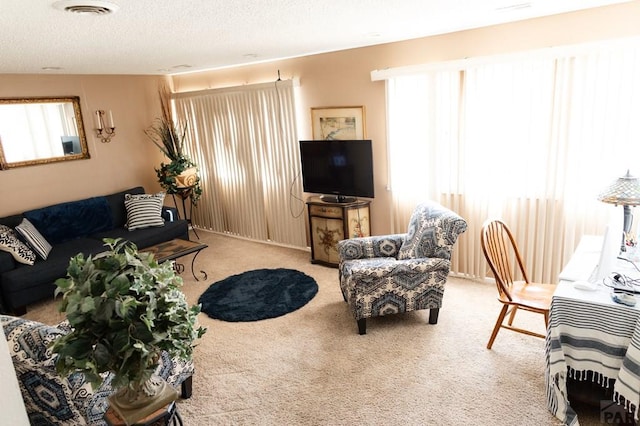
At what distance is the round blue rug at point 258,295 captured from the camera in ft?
12.4

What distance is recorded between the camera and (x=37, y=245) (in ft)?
14.1

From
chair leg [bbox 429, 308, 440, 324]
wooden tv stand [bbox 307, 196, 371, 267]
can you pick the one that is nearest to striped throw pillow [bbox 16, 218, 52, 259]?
wooden tv stand [bbox 307, 196, 371, 267]

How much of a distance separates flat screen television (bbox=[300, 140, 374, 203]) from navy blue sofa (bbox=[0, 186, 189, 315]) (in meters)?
1.88

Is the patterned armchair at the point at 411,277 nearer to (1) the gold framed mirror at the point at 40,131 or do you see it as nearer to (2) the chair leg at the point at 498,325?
(2) the chair leg at the point at 498,325

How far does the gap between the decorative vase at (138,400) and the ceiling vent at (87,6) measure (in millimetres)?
1612

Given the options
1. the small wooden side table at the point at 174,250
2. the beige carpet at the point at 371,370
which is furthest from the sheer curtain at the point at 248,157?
the beige carpet at the point at 371,370

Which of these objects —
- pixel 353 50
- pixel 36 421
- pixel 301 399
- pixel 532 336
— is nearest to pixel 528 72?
pixel 353 50

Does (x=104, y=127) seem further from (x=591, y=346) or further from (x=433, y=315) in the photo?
(x=591, y=346)

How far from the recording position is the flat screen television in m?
4.43

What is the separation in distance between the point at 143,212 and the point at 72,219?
776mm

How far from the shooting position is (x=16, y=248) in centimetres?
409

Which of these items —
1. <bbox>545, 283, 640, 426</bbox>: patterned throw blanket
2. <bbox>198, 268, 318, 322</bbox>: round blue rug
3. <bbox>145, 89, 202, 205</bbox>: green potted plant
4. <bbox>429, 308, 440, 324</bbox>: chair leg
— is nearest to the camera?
<bbox>545, 283, 640, 426</bbox>: patterned throw blanket

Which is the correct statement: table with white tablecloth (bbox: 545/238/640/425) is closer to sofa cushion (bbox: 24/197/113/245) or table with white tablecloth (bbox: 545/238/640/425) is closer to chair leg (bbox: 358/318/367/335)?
chair leg (bbox: 358/318/367/335)

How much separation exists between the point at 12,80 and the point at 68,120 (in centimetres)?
69
